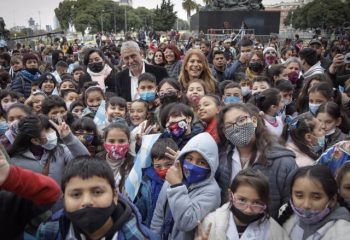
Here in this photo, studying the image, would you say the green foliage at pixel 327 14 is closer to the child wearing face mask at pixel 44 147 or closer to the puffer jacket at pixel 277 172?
the puffer jacket at pixel 277 172

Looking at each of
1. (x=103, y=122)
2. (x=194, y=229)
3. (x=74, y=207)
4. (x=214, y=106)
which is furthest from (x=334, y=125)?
(x=74, y=207)

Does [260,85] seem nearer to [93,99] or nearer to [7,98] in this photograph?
[93,99]

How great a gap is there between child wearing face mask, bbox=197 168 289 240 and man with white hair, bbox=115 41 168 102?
3.11 meters

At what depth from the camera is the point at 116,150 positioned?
382 cm

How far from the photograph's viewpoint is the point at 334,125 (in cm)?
429

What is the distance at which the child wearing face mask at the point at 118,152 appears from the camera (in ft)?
12.5

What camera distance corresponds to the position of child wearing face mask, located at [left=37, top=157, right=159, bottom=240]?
2.17 metres

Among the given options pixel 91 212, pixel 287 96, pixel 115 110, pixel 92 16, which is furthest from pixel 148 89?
pixel 92 16

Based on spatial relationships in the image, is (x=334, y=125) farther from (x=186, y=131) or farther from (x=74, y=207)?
(x=74, y=207)

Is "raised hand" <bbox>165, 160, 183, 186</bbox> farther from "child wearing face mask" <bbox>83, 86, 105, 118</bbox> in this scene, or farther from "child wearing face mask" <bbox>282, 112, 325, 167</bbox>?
"child wearing face mask" <bbox>83, 86, 105, 118</bbox>

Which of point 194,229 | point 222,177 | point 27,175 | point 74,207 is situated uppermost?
point 27,175

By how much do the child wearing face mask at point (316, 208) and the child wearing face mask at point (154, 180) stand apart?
1111 mm

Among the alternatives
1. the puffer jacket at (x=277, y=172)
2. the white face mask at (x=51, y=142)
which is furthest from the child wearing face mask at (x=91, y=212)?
the white face mask at (x=51, y=142)

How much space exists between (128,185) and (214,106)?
124cm
